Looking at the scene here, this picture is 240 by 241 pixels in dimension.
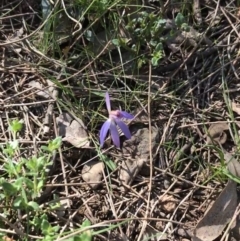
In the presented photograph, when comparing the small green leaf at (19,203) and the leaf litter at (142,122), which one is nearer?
the small green leaf at (19,203)

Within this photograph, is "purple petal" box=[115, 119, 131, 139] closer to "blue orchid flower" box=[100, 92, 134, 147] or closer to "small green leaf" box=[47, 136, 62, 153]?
"blue orchid flower" box=[100, 92, 134, 147]

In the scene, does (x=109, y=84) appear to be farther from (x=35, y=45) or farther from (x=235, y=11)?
(x=235, y=11)

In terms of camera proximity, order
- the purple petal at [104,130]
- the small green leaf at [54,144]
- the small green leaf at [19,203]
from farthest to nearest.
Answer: the purple petal at [104,130], the small green leaf at [54,144], the small green leaf at [19,203]

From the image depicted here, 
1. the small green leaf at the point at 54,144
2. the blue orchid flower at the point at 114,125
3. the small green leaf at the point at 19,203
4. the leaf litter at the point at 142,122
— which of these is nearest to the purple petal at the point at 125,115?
the blue orchid flower at the point at 114,125

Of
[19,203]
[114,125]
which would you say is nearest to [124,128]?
[114,125]

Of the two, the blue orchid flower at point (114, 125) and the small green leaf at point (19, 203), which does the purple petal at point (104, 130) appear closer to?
the blue orchid flower at point (114, 125)

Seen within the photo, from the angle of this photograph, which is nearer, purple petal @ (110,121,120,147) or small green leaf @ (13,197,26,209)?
small green leaf @ (13,197,26,209)

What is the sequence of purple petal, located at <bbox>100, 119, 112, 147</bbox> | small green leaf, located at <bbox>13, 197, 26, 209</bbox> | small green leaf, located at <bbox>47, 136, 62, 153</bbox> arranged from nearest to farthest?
small green leaf, located at <bbox>13, 197, 26, 209</bbox>, small green leaf, located at <bbox>47, 136, 62, 153</bbox>, purple petal, located at <bbox>100, 119, 112, 147</bbox>

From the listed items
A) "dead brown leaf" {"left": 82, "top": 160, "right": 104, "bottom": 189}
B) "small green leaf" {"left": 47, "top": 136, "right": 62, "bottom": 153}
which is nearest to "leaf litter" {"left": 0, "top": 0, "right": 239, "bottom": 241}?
"dead brown leaf" {"left": 82, "top": 160, "right": 104, "bottom": 189}
